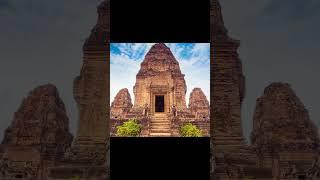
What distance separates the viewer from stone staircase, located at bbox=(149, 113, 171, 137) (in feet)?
78.0

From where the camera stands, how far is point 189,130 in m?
22.6

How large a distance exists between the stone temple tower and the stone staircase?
1.30 meters

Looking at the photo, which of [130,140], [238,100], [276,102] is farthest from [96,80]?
[276,102]

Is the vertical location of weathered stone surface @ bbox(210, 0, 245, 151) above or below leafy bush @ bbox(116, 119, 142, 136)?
above

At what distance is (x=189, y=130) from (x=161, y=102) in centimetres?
400

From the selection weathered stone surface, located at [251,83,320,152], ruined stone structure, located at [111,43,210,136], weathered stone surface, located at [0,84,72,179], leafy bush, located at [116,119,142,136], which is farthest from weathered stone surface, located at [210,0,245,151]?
weathered stone surface, located at [0,84,72,179]

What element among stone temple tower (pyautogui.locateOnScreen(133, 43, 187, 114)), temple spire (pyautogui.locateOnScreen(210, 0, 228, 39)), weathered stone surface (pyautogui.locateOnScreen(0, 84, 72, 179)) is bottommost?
weathered stone surface (pyautogui.locateOnScreen(0, 84, 72, 179))

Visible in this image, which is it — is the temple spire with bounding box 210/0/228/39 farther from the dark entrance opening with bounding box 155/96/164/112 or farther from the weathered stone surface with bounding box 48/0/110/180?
the dark entrance opening with bounding box 155/96/164/112

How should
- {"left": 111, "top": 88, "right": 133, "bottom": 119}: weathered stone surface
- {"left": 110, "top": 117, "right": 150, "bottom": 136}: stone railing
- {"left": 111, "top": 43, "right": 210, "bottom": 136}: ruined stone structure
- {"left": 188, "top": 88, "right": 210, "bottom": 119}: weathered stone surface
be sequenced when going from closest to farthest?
{"left": 110, "top": 117, "right": 150, "bottom": 136}: stone railing → {"left": 111, "top": 43, "right": 210, "bottom": 136}: ruined stone structure → {"left": 188, "top": 88, "right": 210, "bottom": 119}: weathered stone surface → {"left": 111, "top": 88, "right": 133, "bottom": 119}: weathered stone surface

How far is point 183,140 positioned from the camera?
18219 mm

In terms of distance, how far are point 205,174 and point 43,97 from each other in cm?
713

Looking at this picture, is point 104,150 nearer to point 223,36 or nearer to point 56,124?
point 56,124

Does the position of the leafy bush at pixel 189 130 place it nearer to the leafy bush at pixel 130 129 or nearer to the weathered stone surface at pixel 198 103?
the leafy bush at pixel 130 129

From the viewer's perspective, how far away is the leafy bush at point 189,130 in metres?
21.7
